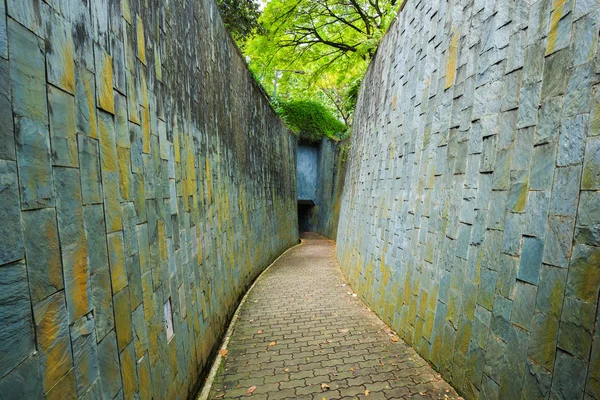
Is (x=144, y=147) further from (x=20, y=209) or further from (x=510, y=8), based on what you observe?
(x=510, y=8)

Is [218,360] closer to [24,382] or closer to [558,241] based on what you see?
[24,382]

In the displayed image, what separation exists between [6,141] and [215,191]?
341 cm

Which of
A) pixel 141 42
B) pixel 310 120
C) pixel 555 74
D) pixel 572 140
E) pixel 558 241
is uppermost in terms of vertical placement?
pixel 310 120

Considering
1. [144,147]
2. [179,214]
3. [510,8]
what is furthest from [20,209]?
[510,8]

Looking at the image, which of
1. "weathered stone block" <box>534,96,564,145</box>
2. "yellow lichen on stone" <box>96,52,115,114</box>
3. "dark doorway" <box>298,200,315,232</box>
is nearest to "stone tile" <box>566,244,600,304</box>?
"weathered stone block" <box>534,96,564,145</box>

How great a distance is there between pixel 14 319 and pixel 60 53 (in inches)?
44.2

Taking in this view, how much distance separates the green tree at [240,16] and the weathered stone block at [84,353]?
27.6ft

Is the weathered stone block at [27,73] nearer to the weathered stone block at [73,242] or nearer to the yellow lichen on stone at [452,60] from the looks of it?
the weathered stone block at [73,242]

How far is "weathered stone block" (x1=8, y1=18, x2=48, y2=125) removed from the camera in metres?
1.06

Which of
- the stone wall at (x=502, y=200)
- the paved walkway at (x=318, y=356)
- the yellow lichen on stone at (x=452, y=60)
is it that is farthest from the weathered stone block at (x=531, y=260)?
the yellow lichen on stone at (x=452, y=60)

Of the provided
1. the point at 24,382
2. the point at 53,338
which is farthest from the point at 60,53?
the point at 24,382

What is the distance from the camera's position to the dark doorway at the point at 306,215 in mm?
20484

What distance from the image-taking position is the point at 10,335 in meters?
1.02

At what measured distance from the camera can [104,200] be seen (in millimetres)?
1635
